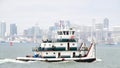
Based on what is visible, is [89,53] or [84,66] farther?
[89,53]

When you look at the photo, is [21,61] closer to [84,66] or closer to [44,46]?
[44,46]

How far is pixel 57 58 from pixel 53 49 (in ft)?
6.28

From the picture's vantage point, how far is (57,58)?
2928 inches

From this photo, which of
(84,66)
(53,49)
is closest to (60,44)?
(53,49)

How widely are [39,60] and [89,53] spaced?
7770 mm

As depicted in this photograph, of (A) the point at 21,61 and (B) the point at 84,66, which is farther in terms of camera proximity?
(A) the point at 21,61

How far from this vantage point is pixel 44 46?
75750 mm

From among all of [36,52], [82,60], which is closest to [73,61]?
[82,60]

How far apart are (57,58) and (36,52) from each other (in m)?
3.74

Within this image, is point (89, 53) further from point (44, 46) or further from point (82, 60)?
point (44, 46)

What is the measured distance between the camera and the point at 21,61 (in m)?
76.1

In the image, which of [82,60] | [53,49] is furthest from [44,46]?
[82,60]

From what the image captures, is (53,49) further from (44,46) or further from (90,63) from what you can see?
(90,63)

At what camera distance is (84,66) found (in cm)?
7088
